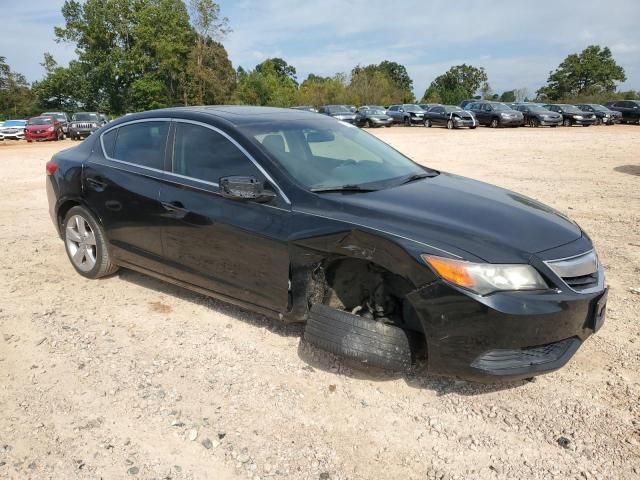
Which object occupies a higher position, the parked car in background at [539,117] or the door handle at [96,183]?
the door handle at [96,183]

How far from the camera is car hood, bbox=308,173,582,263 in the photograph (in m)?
2.94

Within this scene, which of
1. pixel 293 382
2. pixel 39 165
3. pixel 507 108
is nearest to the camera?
pixel 293 382

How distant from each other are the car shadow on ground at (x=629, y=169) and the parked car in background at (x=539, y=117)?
2122 centimetres

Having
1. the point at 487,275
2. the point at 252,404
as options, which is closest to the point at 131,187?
the point at 252,404

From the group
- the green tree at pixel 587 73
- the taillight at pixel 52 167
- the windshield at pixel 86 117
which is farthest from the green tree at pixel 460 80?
the taillight at pixel 52 167

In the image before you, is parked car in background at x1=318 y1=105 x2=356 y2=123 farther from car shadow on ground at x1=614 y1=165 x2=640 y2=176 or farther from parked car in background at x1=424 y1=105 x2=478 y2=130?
car shadow on ground at x1=614 y1=165 x2=640 y2=176

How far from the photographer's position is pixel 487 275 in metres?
2.82

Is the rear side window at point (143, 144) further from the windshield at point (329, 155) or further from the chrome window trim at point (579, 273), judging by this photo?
the chrome window trim at point (579, 273)

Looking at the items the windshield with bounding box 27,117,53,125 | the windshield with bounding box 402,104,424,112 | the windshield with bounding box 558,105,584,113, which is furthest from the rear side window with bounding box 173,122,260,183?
the windshield with bounding box 558,105,584,113

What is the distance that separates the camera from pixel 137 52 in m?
63.4

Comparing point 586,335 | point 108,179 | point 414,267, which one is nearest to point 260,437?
point 414,267

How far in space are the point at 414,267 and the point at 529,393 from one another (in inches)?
42.5

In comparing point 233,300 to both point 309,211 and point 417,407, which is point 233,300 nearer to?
point 309,211

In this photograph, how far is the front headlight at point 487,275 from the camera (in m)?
2.81
